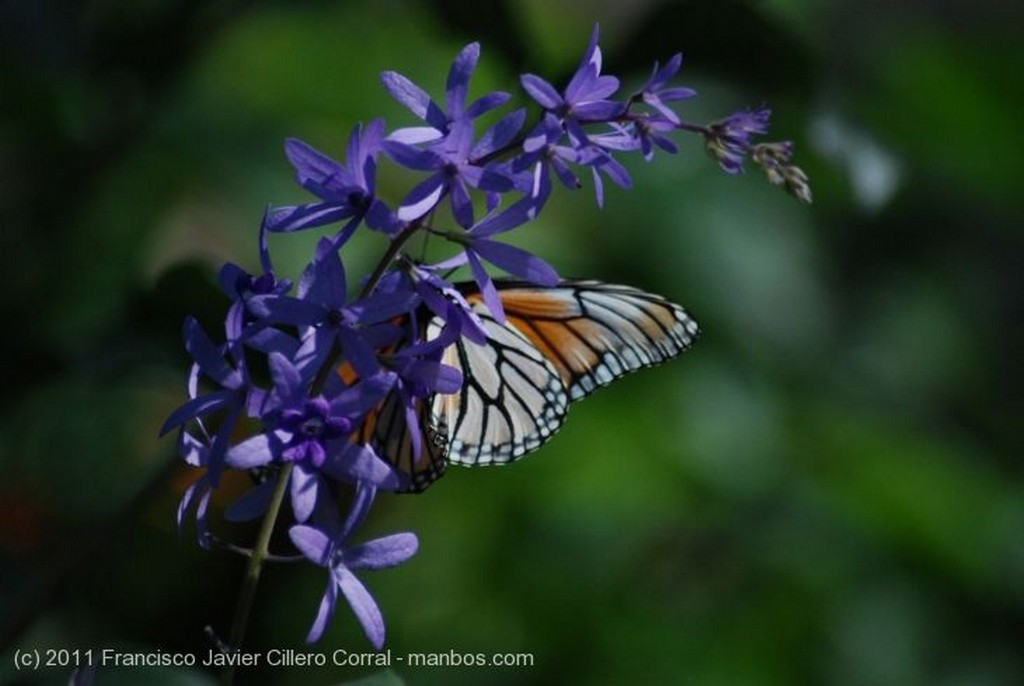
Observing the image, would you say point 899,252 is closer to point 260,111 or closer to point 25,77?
point 260,111

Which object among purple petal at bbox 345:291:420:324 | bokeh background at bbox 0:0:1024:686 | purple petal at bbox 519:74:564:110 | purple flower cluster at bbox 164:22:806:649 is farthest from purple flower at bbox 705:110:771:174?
bokeh background at bbox 0:0:1024:686

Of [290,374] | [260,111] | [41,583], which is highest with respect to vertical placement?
[290,374]

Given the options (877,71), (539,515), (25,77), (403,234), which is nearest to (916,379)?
(877,71)

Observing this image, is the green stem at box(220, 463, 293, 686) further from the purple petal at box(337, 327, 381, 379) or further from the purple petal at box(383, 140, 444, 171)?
the purple petal at box(383, 140, 444, 171)

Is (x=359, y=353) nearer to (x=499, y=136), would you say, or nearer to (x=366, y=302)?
(x=366, y=302)

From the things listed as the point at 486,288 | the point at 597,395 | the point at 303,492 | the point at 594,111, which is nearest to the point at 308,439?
the point at 303,492

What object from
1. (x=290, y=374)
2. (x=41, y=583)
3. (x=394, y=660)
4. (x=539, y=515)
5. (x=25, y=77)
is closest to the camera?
(x=290, y=374)
